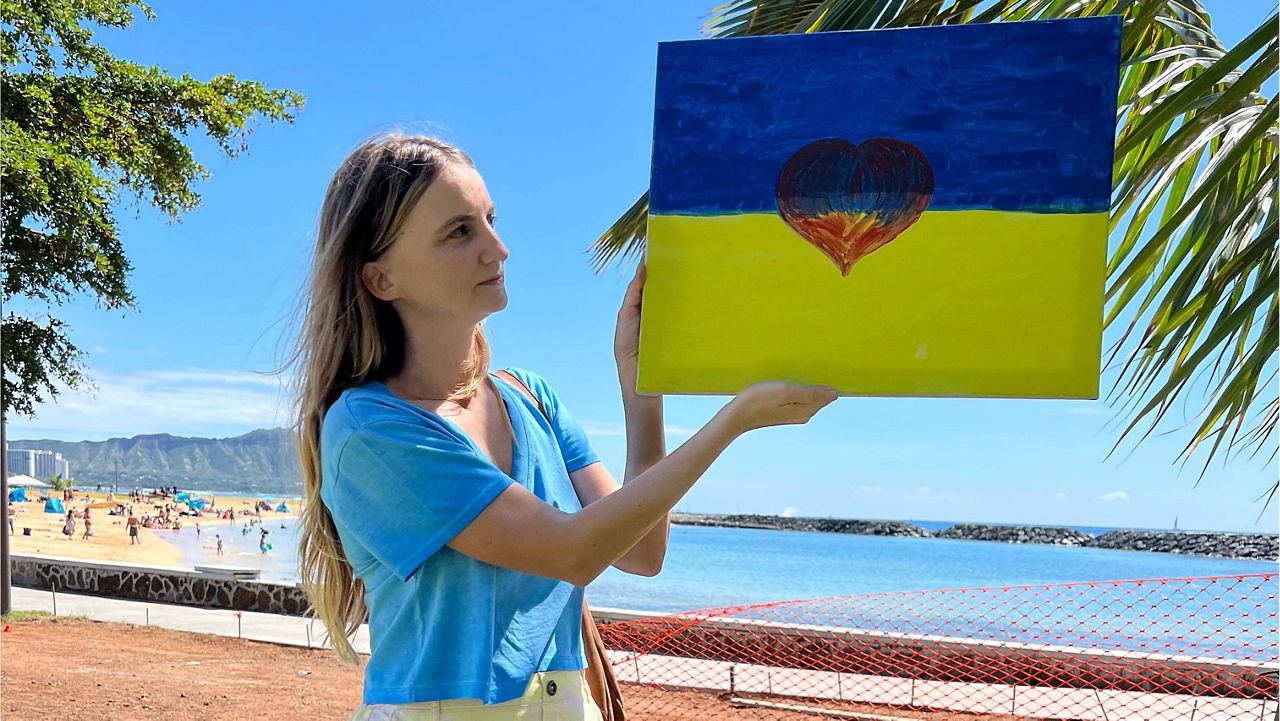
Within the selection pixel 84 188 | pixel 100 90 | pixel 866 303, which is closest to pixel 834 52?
pixel 866 303

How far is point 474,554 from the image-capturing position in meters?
1.26

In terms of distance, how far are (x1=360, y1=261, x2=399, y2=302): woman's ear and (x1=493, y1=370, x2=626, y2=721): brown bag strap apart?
24 centimetres

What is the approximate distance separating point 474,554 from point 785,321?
18.1 inches

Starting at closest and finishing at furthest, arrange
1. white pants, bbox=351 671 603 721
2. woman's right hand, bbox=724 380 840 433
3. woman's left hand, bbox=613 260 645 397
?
woman's right hand, bbox=724 380 840 433 → white pants, bbox=351 671 603 721 → woman's left hand, bbox=613 260 645 397

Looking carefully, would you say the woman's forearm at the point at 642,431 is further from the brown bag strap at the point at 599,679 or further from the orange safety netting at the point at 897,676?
the orange safety netting at the point at 897,676

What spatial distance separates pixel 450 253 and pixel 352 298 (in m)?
0.17

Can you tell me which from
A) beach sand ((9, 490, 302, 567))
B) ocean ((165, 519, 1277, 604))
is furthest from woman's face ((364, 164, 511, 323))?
ocean ((165, 519, 1277, 604))

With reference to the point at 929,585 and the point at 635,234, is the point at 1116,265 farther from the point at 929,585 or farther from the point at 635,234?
the point at 929,585

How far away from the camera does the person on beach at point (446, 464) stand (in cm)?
123

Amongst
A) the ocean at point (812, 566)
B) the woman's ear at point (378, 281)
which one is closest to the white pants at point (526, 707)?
the woman's ear at point (378, 281)

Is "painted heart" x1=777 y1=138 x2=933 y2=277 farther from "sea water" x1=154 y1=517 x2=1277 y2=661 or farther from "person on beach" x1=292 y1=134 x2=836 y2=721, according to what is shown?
"sea water" x1=154 y1=517 x2=1277 y2=661

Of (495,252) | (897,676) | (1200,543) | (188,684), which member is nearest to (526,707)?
(495,252)

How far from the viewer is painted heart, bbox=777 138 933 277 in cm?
124

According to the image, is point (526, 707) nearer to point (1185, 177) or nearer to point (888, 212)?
point (888, 212)
